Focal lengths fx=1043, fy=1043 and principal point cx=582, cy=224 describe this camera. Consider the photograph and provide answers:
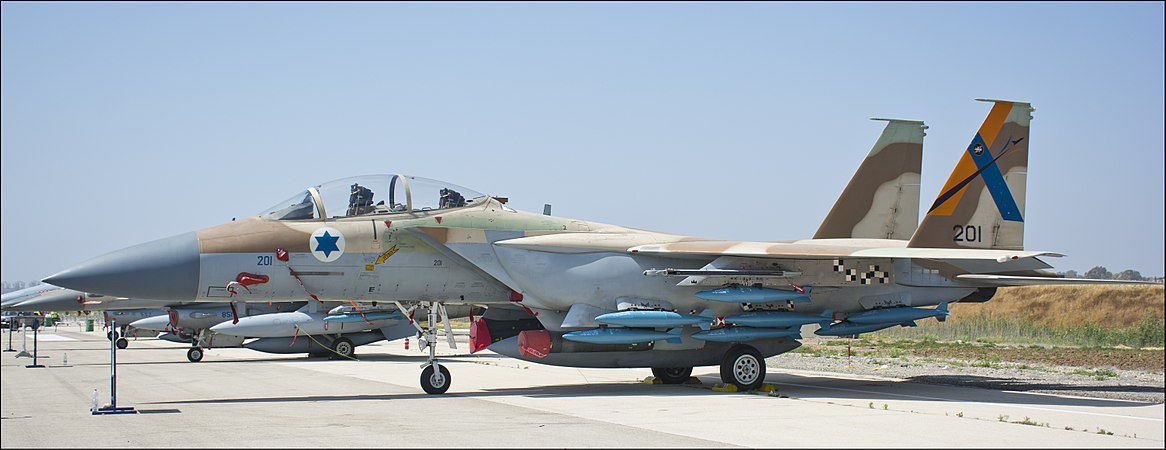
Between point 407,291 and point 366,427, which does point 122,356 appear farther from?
point 366,427

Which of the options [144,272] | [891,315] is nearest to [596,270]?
[891,315]

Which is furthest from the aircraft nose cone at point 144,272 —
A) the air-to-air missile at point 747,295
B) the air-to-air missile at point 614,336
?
the air-to-air missile at point 747,295

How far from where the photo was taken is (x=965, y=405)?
12.7 meters

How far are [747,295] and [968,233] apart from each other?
160 inches

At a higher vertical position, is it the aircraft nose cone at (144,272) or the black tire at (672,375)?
the aircraft nose cone at (144,272)

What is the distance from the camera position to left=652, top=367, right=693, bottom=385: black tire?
16.3 m

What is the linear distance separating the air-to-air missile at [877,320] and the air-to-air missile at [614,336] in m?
2.60

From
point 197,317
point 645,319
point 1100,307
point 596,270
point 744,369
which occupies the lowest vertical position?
point 197,317

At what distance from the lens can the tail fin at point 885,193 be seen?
17531mm

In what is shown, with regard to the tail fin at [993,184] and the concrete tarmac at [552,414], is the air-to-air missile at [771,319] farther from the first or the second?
the tail fin at [993,184]

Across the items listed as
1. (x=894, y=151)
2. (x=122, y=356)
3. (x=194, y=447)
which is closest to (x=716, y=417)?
(x=194, y=447)

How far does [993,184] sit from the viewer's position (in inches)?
636

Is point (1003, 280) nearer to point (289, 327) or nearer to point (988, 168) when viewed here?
Result: point (988, 168)

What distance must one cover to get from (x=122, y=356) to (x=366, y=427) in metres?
22.0
